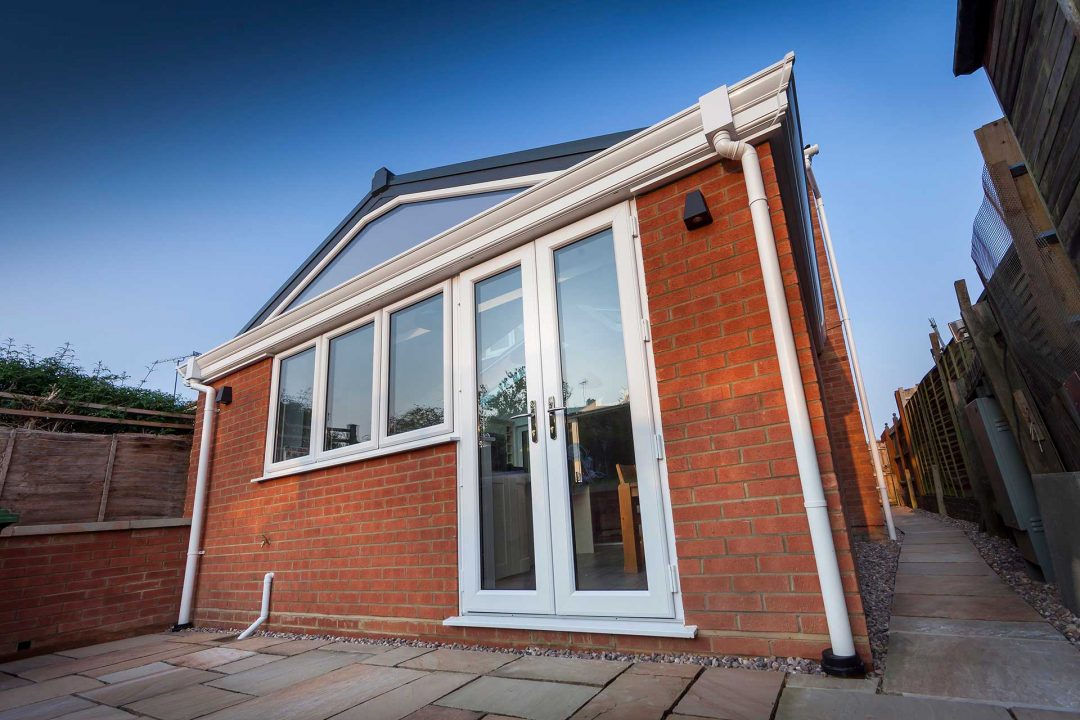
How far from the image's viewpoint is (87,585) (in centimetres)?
406

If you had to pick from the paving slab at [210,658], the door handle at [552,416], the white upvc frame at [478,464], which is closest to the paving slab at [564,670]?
the white upvc frame at [478,464]

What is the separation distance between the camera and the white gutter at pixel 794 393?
5.81ft

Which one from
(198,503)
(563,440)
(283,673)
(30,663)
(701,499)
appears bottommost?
(30,663)

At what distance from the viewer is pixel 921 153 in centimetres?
873

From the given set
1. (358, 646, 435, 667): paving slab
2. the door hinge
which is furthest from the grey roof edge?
(358, 646, 435, 667): paving slab

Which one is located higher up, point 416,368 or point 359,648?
point 416,368

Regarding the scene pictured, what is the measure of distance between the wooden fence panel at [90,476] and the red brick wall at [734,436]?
5474 millimetres

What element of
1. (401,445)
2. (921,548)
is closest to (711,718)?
(401,445)

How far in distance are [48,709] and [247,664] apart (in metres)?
0.81

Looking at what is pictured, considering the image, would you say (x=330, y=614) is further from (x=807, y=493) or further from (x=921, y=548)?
(x=921, y=548)

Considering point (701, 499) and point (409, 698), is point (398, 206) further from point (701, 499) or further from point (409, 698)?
point (409, 698)

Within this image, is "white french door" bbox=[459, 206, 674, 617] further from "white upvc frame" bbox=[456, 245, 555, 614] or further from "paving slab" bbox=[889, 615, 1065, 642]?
"paving slab" bbox=[889, 615, 1065, 642]

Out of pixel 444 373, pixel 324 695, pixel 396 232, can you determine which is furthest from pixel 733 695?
pixel 396 232

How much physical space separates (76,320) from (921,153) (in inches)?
526
